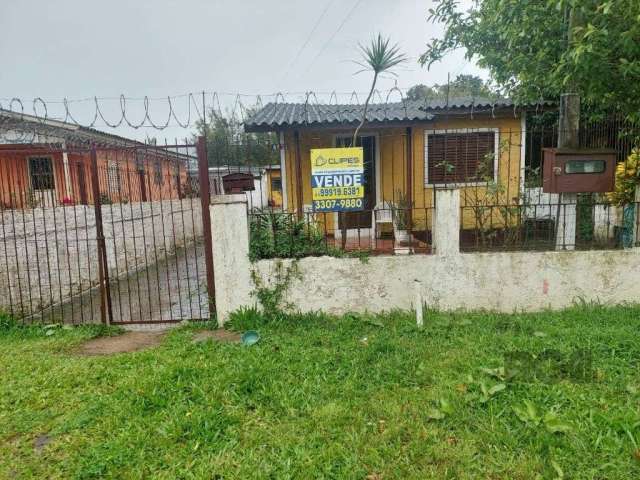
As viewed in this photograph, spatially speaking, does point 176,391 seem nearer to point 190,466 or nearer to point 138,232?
point 190,466

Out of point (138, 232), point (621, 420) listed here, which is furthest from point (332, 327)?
point (138, 232)

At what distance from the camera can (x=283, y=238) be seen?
181 inches

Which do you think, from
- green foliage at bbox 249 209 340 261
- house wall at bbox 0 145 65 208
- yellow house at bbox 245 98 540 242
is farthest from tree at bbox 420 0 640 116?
house wall at bbox 0 145 65 208

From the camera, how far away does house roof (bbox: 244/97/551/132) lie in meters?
7.02

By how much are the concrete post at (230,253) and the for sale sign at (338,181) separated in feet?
2.88

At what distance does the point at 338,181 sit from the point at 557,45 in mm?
3558

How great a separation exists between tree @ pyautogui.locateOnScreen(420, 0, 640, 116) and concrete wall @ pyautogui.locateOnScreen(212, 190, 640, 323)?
176cm

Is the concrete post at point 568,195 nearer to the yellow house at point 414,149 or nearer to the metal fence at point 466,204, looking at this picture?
the metal fence at point 466,204

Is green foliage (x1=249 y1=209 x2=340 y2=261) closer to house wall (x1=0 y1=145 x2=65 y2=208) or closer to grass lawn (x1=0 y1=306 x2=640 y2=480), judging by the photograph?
grass lawn (x1=0 y1=306 x2=640 y2=480)

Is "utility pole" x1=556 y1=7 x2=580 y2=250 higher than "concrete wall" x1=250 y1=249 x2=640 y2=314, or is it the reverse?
"utility pole" x1=556 y1=7 x2=580 y2=250

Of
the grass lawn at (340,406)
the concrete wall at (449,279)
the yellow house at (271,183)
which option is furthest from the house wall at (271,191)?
the grass lawn at (340,406)

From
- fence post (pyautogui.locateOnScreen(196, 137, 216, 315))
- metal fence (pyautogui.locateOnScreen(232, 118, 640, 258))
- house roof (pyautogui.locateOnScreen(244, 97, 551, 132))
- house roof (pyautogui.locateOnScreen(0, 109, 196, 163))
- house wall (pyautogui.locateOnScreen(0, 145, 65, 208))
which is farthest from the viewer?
house roof (pyautogui.locateOnScreen(0, 109, 196, 163))

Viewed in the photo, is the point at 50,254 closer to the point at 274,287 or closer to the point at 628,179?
the point at 274,287

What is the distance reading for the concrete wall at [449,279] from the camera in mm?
4445
